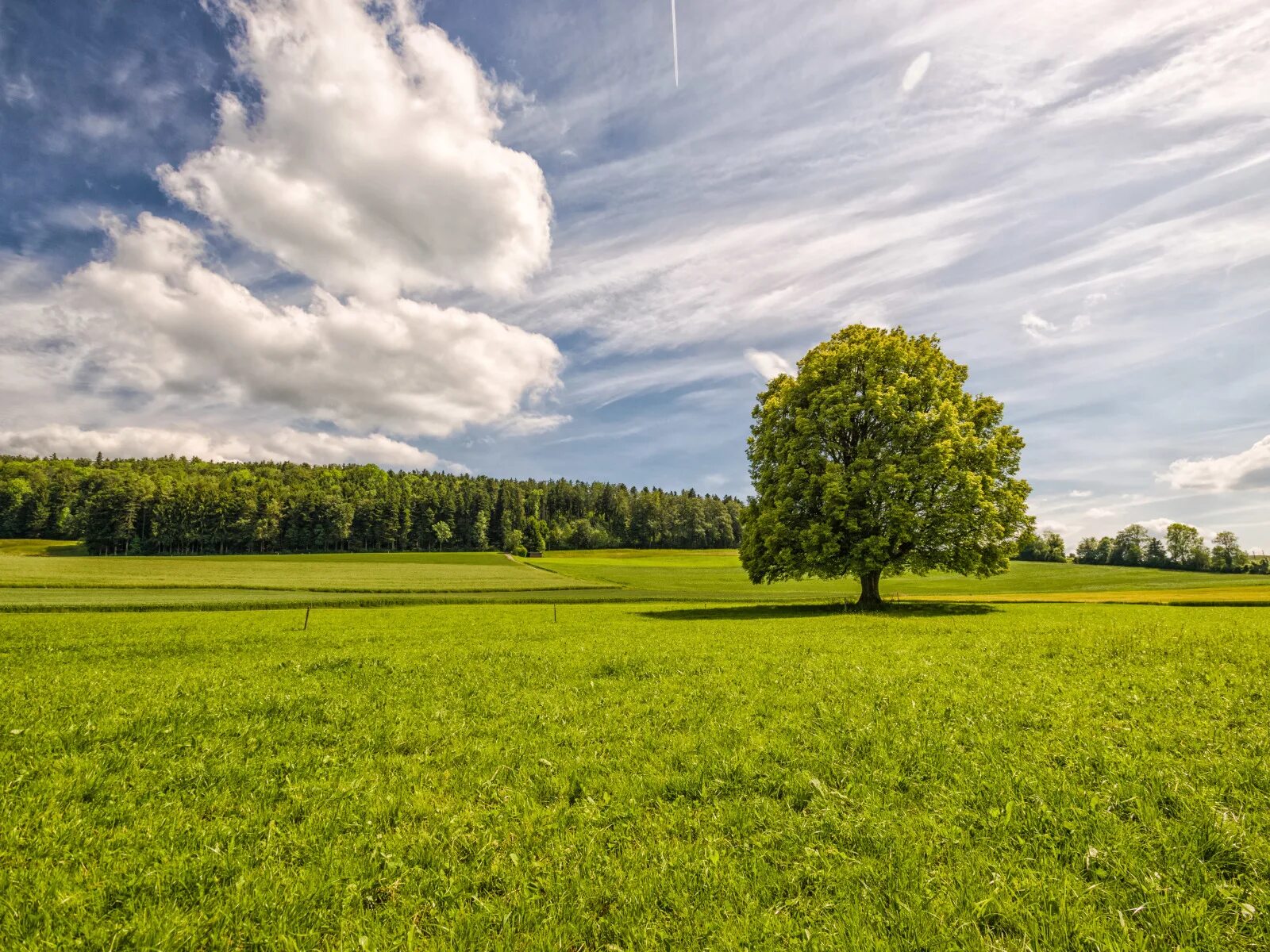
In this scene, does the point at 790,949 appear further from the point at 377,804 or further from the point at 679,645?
the point at 679,645

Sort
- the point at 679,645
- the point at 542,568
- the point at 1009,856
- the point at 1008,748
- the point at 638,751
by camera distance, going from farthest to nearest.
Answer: the point at 542,568
the point at 679,645
the point at 638,751
the point at 1008,748
the point at 1009,856

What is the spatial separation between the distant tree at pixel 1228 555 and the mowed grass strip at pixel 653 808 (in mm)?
155719

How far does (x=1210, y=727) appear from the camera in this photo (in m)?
8.63

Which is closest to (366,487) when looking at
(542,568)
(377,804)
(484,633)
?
(542,568)

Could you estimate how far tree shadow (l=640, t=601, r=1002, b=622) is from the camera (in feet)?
99.3

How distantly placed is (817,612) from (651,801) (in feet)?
94.5

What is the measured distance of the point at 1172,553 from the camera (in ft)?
411

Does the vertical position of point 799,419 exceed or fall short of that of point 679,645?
it exceeds it

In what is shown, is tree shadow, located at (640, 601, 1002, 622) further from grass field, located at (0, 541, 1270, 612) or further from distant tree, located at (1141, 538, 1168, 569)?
distant tree, located at (1141, 538, 1168, 569)

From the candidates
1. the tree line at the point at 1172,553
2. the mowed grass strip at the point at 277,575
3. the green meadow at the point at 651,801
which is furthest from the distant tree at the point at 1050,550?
the green meadow at the point at 651,801

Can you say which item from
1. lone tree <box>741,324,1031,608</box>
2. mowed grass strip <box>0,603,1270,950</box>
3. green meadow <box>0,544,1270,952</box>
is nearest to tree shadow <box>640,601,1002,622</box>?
lone tree <box>741,324,1031,608</box>

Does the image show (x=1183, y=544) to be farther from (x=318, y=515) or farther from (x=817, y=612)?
(x=318, y=515)

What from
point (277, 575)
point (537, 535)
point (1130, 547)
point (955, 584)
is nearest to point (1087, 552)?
point (1130, 547)

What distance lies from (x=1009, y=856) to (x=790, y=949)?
2797 mm
